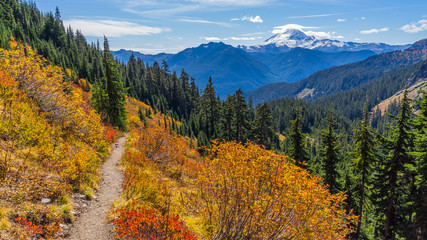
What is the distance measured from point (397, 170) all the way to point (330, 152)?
5500mm

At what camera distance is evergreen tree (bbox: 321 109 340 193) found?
21.9 m

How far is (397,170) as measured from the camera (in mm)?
17766

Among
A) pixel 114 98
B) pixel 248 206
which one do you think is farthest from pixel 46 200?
pixel 114 98

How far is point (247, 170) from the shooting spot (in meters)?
6.65

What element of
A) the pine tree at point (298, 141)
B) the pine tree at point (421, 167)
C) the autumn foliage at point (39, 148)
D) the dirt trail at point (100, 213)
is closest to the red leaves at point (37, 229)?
the autumn foliage at point (39, 148)

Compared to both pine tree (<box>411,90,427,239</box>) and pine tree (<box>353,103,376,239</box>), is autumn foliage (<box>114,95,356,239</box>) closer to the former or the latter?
pine tree (<box>411,90,427,239</box>)

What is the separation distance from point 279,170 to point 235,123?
123 ft

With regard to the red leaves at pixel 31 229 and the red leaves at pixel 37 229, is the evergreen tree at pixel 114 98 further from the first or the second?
the red leaves at pixel 31 229

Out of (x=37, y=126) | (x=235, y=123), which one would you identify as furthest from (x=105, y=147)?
(x=235, y=123)

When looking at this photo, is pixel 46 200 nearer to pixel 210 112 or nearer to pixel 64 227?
pixel 64 227

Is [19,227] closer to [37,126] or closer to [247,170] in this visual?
[37,126]

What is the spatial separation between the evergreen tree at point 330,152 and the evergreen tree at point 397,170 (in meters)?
3.68

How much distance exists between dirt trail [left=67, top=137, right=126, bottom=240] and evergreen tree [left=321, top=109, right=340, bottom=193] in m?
19.6

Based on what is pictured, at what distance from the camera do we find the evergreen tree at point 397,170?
16656mm
